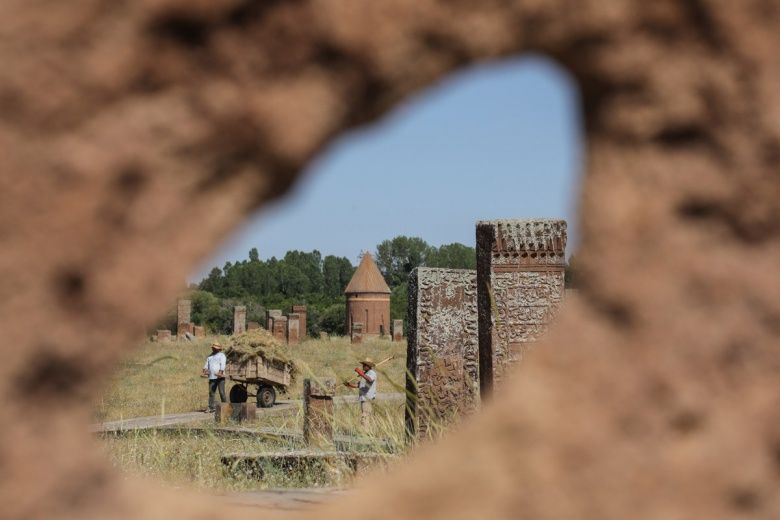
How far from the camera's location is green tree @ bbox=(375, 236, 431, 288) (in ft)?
225

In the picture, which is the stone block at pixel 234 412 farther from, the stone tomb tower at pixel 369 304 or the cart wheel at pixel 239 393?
the stone tomb tower at pixel 369 304

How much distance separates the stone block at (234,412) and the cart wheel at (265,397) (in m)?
2.12

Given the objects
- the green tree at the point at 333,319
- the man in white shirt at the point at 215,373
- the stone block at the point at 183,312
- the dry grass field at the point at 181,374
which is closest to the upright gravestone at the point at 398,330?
the dry grass field at the point at 181,374

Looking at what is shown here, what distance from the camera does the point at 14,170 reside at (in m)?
1.27

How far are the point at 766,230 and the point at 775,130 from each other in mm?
149

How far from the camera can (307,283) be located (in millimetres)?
64750

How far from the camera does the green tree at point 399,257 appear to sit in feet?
225

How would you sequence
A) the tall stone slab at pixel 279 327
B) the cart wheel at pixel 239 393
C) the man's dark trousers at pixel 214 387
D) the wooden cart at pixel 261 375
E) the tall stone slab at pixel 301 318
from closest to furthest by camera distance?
the man's dark trousers at pixel 214 387, the cart wheel at pixel 239 393, the wooden cart at pixel 261 375, the tall stone slab at pixel 279 327, the tall stone slab at pixel 301 318

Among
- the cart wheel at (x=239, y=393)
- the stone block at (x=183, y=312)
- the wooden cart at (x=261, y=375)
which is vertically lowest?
the cart wheel at (x=239, y=393)

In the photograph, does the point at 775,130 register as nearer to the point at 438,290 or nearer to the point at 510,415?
the point at 510,415

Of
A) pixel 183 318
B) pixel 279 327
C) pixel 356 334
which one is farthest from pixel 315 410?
pixel 183 318

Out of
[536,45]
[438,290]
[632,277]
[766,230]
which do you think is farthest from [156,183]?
[438,290]

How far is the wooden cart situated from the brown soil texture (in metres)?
15.3

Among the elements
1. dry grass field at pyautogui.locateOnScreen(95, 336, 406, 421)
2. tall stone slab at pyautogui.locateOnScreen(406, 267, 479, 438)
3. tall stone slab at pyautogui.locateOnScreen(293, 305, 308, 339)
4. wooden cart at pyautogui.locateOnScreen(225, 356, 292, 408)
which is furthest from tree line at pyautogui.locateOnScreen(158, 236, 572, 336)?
tall stone slab at pyautogui.locateOnScreen(406, 267, 479, 438)
